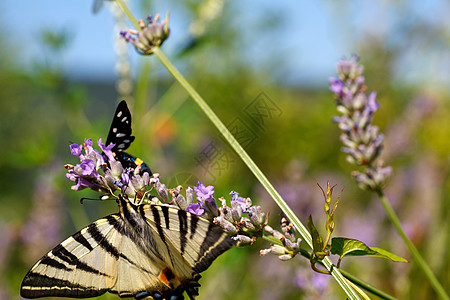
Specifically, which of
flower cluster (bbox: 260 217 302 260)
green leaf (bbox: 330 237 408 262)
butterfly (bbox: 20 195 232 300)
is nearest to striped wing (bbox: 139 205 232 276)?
butterfly (bbox: 20 195 232 300)

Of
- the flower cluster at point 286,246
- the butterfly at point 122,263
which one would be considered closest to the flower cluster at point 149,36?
the butterfly at point 122,263

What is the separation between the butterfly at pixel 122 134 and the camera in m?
1.23

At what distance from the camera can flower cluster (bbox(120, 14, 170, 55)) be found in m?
1.42

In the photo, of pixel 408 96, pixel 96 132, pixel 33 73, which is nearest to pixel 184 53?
pixel 96 132

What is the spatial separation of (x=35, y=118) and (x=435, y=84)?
7.92 metres

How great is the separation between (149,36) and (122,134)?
Result: 0.36m

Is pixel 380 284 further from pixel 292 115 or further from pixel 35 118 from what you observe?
pixel 35 118

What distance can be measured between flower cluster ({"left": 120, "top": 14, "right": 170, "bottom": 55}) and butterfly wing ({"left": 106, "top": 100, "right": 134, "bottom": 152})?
279 millimetres

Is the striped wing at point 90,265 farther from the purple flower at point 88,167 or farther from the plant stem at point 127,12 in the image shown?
the plant stem at point 127,12

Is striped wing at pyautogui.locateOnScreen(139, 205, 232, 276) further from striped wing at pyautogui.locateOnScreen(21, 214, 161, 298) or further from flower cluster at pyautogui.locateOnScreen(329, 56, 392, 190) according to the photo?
flower cluster at pyautogui.locateOnScreen(329, 56, 392, 190)

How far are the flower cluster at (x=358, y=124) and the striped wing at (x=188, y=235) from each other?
27.6 inches

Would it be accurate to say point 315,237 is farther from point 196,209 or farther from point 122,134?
point 122,134

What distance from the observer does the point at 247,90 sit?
6.33m

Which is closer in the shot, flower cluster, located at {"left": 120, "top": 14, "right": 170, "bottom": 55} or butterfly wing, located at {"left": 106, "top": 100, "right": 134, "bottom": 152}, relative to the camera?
butterfly wing, located at {"left": 106, "top": 100, "right": 134, "bottom": 152}
